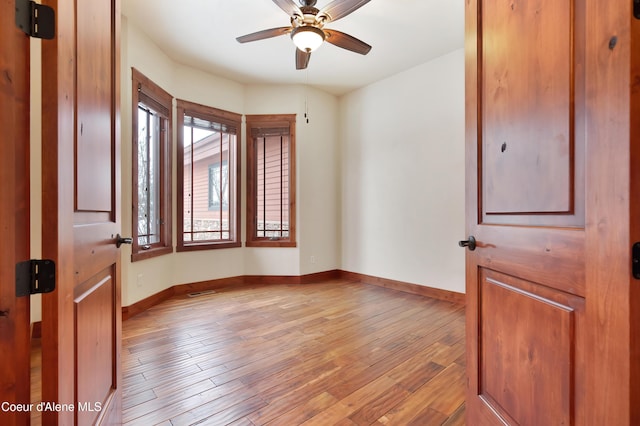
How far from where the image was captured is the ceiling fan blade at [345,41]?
8.06 feet

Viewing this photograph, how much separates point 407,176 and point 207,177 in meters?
2.92

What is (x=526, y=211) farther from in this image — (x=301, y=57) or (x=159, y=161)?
(x=159, y=161)

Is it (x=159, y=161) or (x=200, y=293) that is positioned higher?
(x=159, y=161)

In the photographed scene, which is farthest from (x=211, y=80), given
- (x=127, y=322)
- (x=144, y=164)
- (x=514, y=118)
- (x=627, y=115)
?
(x=627, y=115)

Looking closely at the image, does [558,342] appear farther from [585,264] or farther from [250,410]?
[250,410]

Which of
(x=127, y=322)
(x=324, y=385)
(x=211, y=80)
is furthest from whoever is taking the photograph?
(x=211, y=80)

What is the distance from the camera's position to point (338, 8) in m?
2.19

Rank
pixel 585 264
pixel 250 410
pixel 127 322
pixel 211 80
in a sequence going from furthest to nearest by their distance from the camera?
1. pixel 211 80
2. pixel 127 322
3. pixel 250 410
4. pixel 585 264

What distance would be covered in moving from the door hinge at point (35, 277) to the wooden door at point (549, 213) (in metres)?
1.50

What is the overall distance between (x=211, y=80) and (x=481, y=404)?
4498mm

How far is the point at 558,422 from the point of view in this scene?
0.90 m

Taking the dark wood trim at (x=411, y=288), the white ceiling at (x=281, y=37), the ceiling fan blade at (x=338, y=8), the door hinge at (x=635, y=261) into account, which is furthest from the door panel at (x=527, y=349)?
the white ceiling at (x=281, y=37)

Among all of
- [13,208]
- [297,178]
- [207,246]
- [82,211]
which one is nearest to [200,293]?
[207,246]

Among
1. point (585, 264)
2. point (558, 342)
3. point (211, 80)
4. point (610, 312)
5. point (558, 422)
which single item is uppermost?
point (211, 80)
